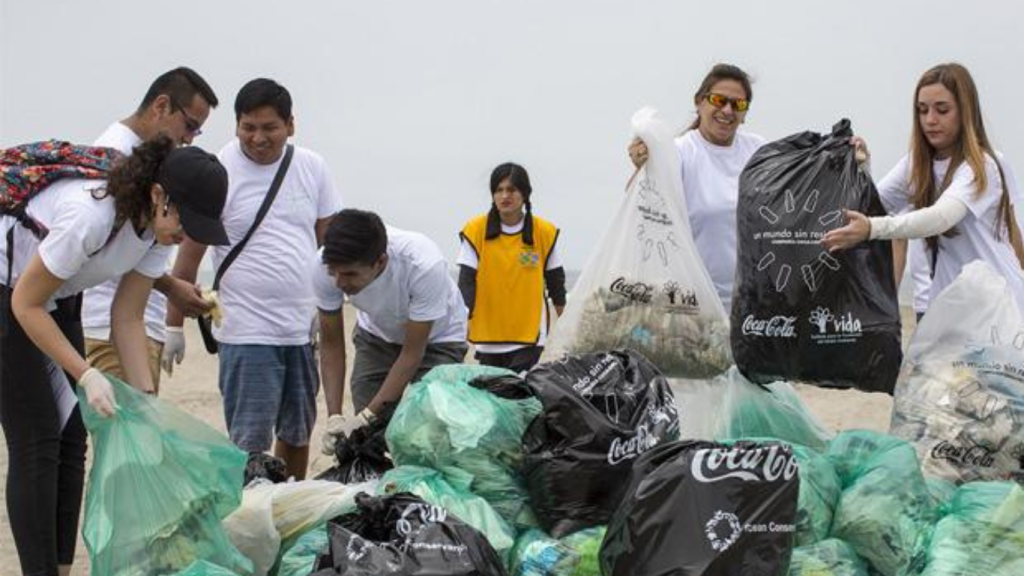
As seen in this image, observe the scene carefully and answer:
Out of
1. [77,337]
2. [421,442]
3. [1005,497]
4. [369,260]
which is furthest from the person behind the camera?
[369,260]

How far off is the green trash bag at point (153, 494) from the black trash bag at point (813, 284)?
155 cm

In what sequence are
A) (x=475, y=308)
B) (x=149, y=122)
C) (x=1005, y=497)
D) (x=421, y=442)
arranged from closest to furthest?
(x=1005, y=497) < (x=421, y=442) < (x=149, y=122) < (x=475, y=308)

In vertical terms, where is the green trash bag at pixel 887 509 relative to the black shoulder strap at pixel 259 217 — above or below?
below

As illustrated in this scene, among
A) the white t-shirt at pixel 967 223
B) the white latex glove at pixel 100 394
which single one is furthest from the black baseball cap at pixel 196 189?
the white t-shirt at pixel 967 223

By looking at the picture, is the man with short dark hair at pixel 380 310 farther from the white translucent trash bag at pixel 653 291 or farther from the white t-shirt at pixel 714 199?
the white t-shirt at pixel 714 199

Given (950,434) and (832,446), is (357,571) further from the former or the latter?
(950,434)

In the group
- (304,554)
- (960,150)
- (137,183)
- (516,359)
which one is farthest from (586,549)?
(516,359)

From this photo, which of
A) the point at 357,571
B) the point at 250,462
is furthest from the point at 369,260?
the point at 357,571

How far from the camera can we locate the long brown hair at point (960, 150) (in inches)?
166

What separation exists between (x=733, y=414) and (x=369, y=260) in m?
1.19

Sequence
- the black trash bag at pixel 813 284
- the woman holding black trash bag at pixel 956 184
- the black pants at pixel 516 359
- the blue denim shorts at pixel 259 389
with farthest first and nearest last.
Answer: the black pants at pixel 516 359
the blue denim shorts at pixel 259 389
the woman holding black trash bag at pixel 956 184
the black trash bag at pixel 813 284

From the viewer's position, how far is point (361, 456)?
421 cm

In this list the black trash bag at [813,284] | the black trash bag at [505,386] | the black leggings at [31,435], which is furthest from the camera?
the black trash bag at [813,284]

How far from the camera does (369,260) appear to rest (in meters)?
4.24
